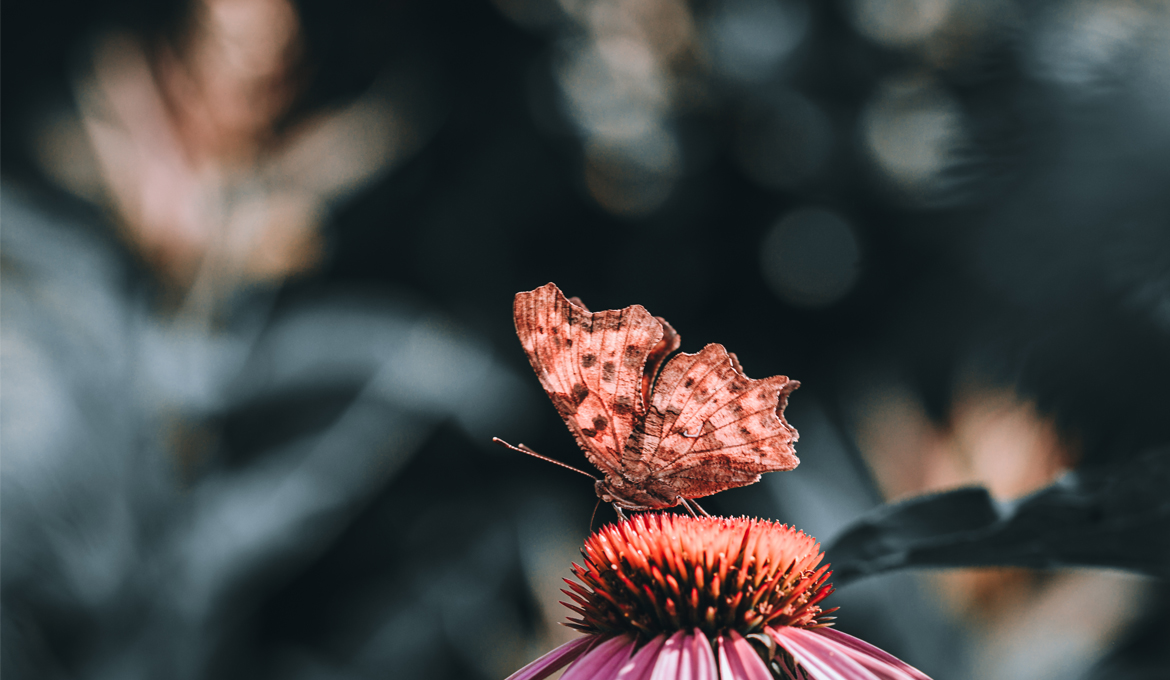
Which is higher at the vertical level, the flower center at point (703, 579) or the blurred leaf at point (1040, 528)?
the blurred leaf at point (1040, 528)

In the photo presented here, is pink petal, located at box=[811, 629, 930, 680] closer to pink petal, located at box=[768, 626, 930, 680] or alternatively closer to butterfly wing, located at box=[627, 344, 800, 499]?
pink petal, located at box=[768, 626, 930, 680]

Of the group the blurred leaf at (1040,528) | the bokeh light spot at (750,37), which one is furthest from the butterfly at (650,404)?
the bokeh light spot at (750,37)

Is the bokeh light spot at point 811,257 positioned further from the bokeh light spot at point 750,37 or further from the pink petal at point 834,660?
the pink petal at point 834,660

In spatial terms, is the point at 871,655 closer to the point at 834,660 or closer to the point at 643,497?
the point at 834,660

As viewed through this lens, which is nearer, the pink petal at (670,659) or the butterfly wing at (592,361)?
the pink petal at (670,659)

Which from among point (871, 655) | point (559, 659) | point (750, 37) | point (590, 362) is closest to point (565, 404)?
point (590, 362)
